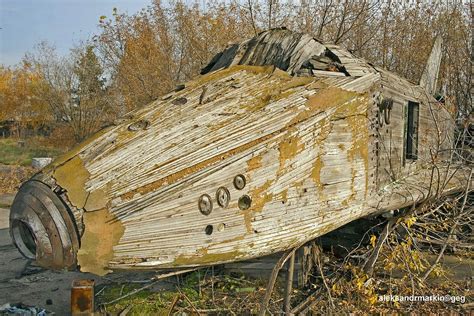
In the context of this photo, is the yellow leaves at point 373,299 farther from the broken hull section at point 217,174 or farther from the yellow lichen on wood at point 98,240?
the yellow lichen on wood at point 98,240

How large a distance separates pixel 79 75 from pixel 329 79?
23.9 m

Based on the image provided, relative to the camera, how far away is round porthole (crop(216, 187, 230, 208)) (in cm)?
295

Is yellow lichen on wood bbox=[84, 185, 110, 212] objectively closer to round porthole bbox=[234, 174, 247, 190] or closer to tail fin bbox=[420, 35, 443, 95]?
round porthole bbox=[234, 174, 247, 190]

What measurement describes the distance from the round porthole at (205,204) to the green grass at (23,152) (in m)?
27.9

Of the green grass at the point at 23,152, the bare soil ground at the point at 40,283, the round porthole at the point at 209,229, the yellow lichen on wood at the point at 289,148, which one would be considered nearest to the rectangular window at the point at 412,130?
the yellow lichen on wood at the point at 289,148

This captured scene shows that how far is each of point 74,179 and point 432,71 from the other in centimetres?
687

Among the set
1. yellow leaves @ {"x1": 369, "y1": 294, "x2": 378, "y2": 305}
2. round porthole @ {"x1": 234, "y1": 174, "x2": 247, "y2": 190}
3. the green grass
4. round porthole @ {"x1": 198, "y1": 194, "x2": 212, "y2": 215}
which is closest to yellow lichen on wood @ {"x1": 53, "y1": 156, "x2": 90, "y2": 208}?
round porthole @ {"x1": 198, "y1": 194, "x2": 212, "y2": 215}

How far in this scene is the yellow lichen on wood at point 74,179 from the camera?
2574 mm

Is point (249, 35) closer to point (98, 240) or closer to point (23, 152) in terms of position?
point (98, 240)

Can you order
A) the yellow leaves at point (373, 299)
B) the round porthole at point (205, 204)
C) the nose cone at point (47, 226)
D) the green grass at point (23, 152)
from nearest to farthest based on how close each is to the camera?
the nose cone at point (47, 226)
the round porthole at point (205, 204)
the yellow leaves at point (373, 299)
the green grass at point (23, 152)

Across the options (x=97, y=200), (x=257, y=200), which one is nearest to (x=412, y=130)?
(x=257, y=200)

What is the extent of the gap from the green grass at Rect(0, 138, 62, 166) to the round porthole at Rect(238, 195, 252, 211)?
27.8m

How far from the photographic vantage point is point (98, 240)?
259 centimetres

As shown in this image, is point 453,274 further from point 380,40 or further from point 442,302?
point 380,40
